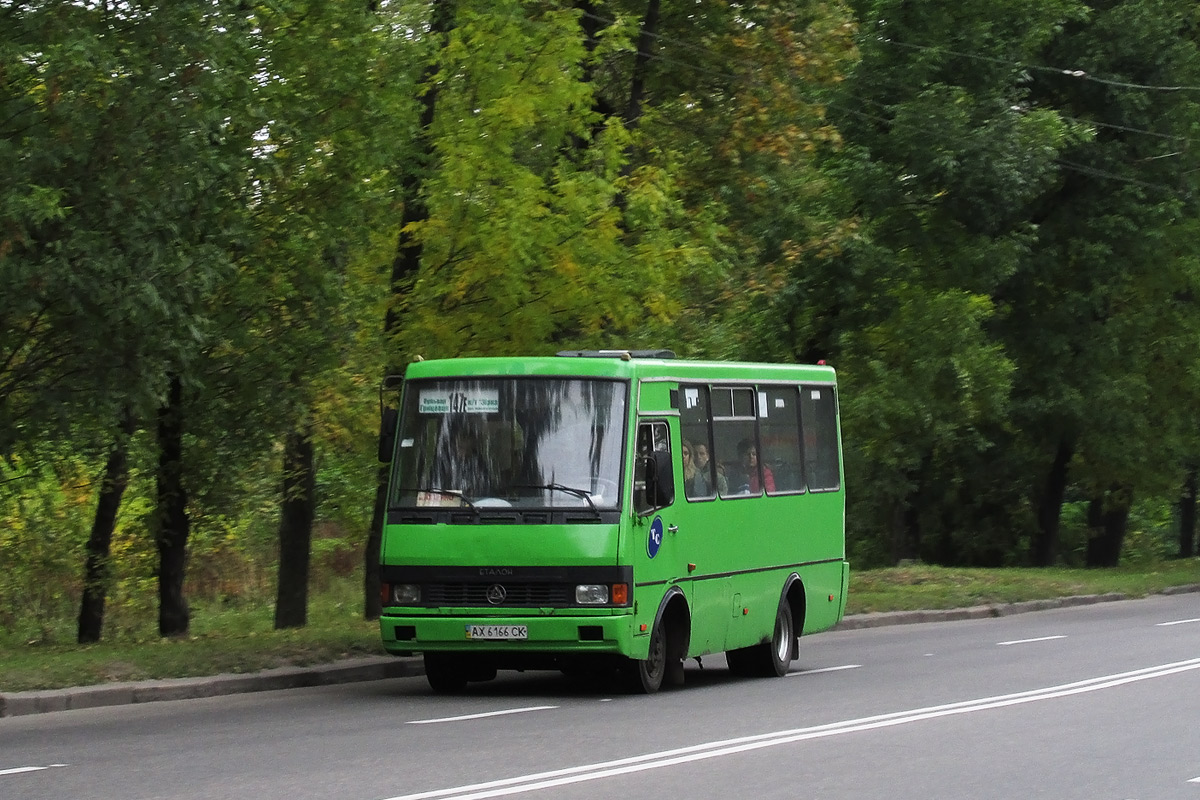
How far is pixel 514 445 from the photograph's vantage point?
51.6 ft

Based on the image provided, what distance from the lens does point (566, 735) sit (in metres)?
12.6

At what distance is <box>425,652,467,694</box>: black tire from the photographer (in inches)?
640

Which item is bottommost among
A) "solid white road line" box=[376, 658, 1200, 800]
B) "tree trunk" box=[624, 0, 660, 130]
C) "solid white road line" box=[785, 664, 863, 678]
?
"solid white road line" box=[376, 658, 1200, 800]

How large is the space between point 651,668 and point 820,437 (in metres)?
4.90

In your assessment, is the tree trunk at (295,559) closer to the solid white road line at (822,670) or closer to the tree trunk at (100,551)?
the tree trunk at (100,551)

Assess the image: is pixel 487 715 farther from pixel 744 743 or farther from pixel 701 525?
pixel 701 525

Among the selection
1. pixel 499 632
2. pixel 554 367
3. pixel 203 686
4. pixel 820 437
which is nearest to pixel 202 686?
pixel 203 686

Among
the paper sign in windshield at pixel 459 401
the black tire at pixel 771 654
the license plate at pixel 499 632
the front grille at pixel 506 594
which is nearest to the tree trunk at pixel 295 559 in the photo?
the black tire at pixel 771 654

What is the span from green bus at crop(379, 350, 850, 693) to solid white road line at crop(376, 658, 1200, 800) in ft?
8.38

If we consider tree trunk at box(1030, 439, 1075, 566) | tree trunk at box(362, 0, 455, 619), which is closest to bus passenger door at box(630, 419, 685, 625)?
tree trunk at box(362, 0, 455, 619)

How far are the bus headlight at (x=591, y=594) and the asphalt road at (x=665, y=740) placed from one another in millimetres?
788

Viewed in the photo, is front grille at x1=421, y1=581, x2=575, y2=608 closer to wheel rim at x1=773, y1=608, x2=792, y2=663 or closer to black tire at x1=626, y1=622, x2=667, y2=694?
black tire at x1=626, y1=622, x2=667, y2=694

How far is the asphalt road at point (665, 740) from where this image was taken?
33.1 feet

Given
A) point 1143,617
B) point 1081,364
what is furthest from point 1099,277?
point 1143,617
